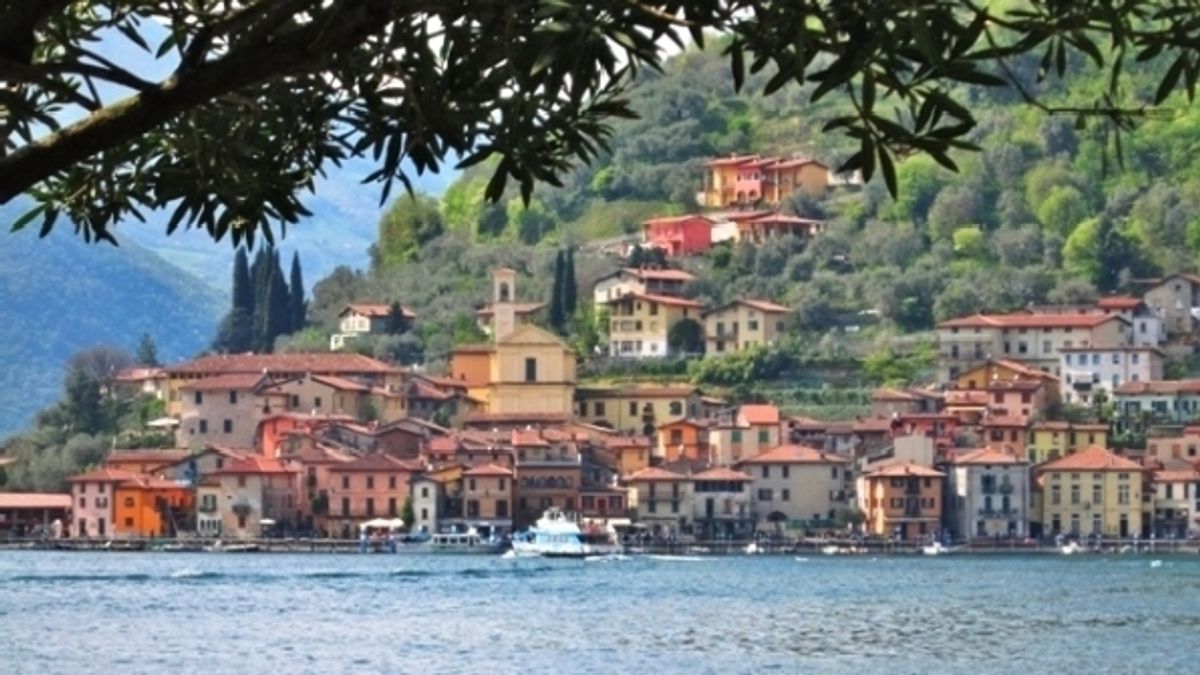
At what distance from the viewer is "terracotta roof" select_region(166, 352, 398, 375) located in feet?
300

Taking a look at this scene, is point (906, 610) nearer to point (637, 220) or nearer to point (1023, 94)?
point (1023, 94)

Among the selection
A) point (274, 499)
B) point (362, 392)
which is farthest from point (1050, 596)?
point (362, 392)

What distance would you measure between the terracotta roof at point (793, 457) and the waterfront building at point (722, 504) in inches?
24.5

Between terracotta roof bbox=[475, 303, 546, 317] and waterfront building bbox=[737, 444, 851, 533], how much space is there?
17.1 metres

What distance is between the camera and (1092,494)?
3329 inches

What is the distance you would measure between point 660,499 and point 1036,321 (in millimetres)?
17173

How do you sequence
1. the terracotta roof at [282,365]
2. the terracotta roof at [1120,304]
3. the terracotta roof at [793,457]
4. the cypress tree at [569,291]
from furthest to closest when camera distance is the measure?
the cypress tree at [569,291], the terracotta roof at [1120,304], the terracotta roof at [282,365], the terracotta roof at [793,457]

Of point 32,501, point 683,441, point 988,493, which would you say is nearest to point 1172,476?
point 988,493

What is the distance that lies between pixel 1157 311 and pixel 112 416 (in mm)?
32308

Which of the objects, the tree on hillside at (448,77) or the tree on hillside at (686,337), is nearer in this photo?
the tree on hillside at (448,77)

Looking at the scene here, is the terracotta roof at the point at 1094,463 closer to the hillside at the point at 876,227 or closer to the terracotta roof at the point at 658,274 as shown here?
the hillside at the point at 876,227

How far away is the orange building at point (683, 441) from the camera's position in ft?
287

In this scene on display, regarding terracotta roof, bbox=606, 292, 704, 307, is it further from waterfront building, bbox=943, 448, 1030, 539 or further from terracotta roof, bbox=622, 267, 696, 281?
waterfront building, bbox=943, 448, 1030, 539

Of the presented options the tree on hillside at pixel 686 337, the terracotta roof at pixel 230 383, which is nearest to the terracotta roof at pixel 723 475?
the terracotta roof at pixel 230 383
